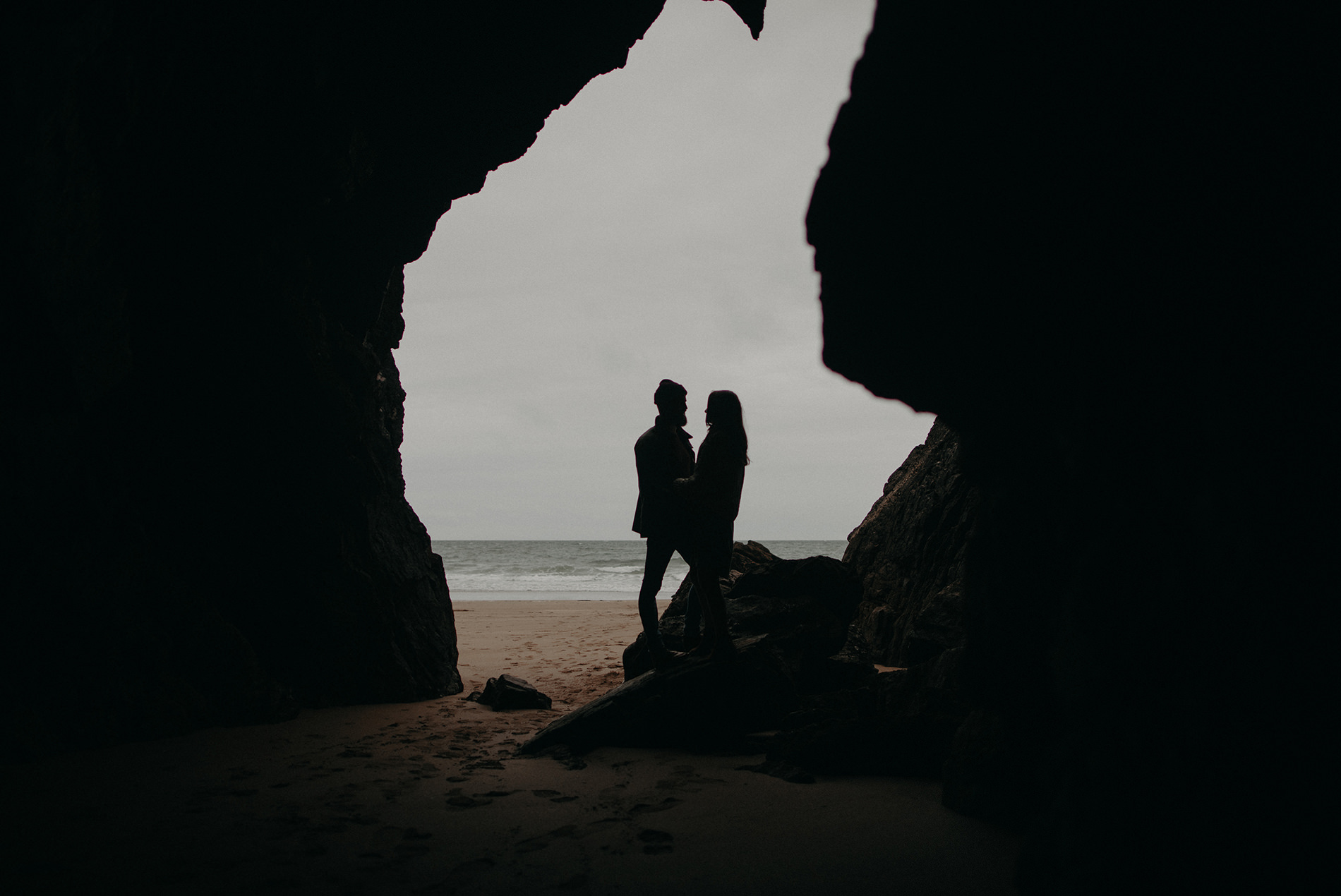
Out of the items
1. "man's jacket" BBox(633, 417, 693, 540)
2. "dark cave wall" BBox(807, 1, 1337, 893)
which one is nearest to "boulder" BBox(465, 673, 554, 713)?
"man's jacket" BBox(633, 417, 693, 540)

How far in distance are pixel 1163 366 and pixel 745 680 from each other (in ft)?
10.8

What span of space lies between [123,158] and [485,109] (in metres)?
3.10

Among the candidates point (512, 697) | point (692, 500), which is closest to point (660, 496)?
point (692, 500)

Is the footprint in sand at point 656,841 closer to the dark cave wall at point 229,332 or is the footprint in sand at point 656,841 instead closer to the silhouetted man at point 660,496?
the silhouetted man at point 660,496

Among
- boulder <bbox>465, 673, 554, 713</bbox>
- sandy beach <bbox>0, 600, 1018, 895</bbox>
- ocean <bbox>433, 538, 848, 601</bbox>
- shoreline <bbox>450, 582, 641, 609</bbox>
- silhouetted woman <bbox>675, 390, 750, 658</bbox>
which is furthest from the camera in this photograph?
ocean <bbox>433, 538, 848, 601</bbox>

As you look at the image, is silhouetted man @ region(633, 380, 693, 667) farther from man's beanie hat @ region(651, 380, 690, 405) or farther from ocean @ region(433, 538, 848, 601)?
ocean @ region(433, 538, 848, 601)

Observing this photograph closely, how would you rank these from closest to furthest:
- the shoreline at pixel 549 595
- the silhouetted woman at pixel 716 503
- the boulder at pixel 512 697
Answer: the silhouetted woman at pixel 716 503 < the boulder at pixel 512 697 < the shoreline at pixel 549 595

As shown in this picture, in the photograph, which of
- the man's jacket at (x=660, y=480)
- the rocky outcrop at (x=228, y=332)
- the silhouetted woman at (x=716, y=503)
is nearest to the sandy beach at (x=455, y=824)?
the rocky outcrop at (x=228, y=332)

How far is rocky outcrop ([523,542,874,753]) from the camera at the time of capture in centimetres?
409

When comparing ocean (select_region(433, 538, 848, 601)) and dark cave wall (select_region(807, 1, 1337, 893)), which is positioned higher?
dark cave wall (select_region(807, 1, 1337, 893))

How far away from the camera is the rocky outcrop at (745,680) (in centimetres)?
409

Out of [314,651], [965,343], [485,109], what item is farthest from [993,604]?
[485,109]

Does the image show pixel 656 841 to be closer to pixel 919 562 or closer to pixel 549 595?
pixel 919 562

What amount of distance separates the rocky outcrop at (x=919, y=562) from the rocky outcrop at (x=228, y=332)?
14.2 ft
